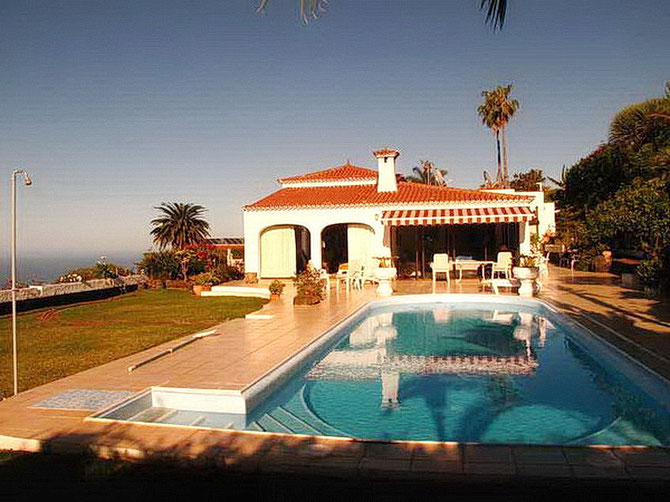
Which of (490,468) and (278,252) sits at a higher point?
(278,252)

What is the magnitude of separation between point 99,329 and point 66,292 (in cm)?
1158

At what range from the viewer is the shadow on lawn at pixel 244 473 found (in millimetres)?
5996

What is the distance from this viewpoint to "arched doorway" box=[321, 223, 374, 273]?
3500cm

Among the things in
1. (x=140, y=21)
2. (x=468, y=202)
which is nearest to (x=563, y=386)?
(x=468, y=202)

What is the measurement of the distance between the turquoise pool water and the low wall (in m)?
17.0

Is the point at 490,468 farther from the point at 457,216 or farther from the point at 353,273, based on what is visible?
the point at 457,216

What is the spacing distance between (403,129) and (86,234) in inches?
1378

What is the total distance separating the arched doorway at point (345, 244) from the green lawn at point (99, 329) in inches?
364

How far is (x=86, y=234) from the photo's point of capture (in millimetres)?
57375

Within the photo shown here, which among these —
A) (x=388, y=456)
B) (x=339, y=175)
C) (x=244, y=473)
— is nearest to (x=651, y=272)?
(x=388, y=456)

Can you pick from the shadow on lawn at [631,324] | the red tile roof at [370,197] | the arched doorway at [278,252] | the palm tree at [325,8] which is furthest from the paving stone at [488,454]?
the arched doorway at [278,252]

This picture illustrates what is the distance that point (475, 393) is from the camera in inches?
451

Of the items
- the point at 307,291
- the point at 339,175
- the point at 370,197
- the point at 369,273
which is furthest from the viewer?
the point at 339,175

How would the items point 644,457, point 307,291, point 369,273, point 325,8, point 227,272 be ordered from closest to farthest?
1. point 325,8
2. point 644,457
3. point 307,291
4. point 369,273
5. point 227,272
